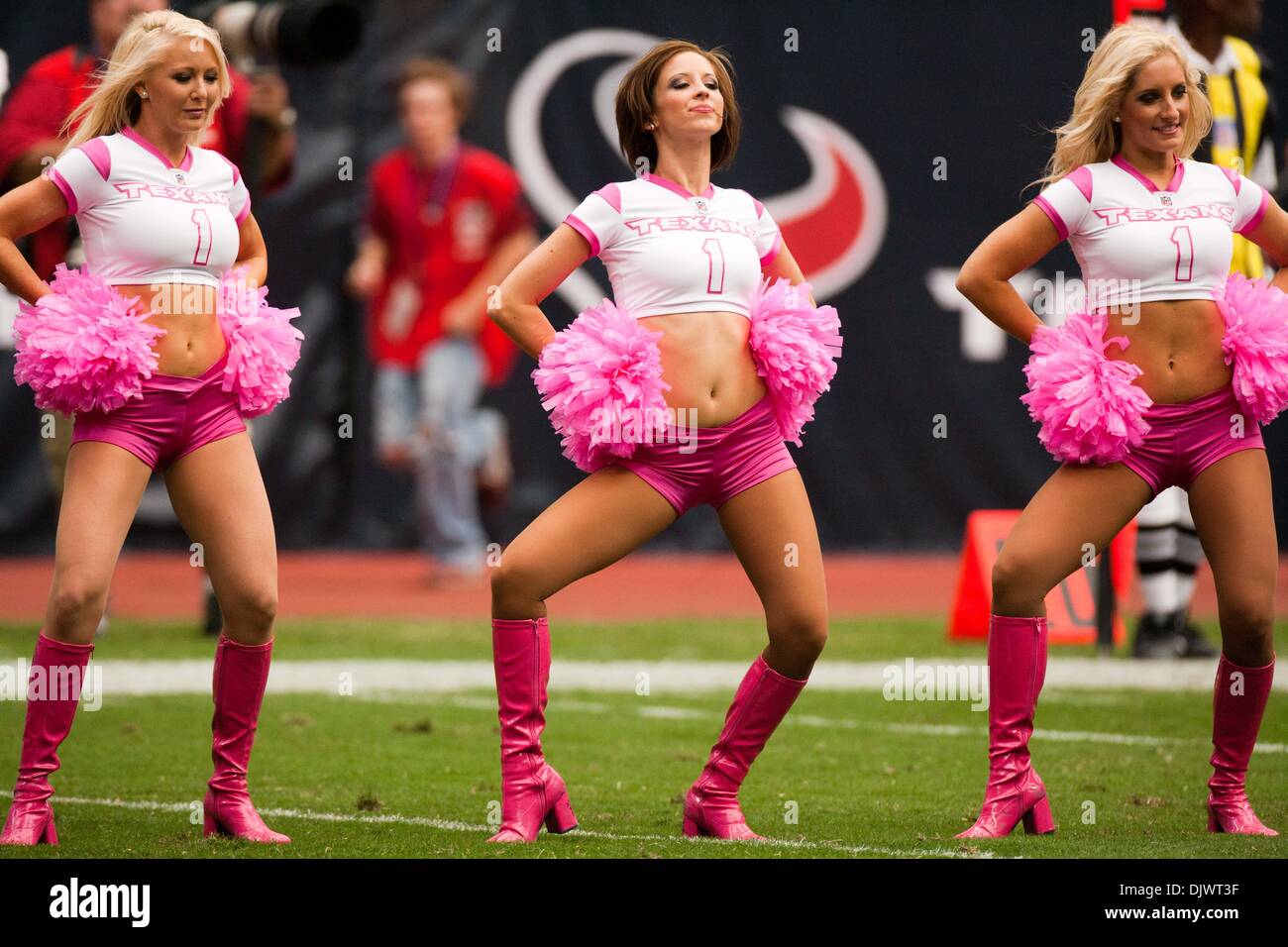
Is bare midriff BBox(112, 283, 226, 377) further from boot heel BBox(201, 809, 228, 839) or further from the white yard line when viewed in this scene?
the white yard line

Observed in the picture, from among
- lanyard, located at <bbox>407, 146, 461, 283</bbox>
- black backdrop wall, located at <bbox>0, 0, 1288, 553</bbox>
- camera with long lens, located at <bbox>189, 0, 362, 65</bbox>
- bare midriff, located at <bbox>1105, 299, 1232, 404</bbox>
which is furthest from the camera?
black backdrop wall, located at <bbox>0, 0, 1288, 553</bbox>

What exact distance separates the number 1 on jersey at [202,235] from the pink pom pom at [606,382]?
3.09ft

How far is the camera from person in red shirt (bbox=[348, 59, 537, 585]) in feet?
44.8

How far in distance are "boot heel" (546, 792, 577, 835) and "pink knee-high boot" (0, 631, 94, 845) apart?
4.17 feet

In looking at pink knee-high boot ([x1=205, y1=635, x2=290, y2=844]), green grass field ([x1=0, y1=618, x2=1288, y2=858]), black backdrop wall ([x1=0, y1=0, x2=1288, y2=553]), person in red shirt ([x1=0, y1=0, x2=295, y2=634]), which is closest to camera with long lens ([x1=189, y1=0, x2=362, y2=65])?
person in red shirt ([x1=0, y1=0, x2=295, y2=634])

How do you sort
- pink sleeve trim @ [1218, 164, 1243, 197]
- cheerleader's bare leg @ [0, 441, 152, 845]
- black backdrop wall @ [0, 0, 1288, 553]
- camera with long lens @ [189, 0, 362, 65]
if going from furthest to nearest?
1. black backdrop wall @ [0, 0, 1288, 553]
2. camera with long lens @ [189, 0, 362, 65]
3. pink sleeve trim @ [1218, 164, 1243, 197]
4. cheerleader's bare leg @ [0, 441, 152, 845]

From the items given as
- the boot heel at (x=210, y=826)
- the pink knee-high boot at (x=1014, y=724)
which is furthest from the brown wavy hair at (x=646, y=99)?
the boot heel at (x=210, y=826)

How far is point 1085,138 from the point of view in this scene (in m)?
5.38

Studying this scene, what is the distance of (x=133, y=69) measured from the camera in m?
5.15

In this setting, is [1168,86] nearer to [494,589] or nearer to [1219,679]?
[1219,679]

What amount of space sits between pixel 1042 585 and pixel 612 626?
20.8 ft

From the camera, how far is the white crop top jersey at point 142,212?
199 inches

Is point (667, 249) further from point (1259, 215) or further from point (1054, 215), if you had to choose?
point (1259, 215)
